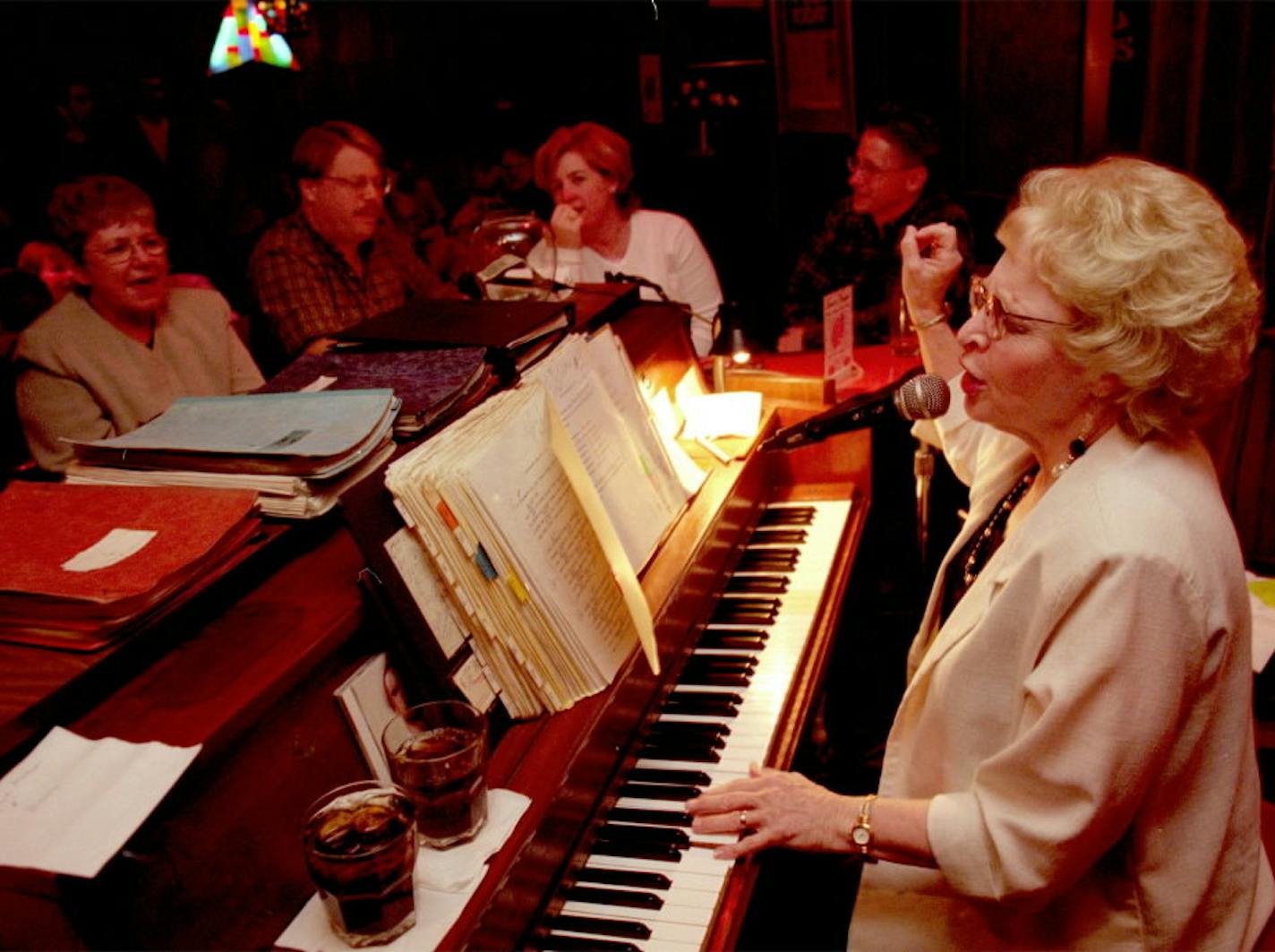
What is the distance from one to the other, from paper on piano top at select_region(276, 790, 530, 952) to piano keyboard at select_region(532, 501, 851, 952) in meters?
0.20

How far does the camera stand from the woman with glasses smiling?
3.17m

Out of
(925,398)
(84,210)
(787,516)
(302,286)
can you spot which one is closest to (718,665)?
(925,398)

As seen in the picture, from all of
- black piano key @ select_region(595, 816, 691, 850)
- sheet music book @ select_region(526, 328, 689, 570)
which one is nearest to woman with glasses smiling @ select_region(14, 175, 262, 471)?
sheet music book @ select_region(526, 328, 689, 570)

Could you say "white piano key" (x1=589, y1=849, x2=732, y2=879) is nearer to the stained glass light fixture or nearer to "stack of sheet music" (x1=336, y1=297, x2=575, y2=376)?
"stack of sheet music" (x1=336, y1=297, x2=575, y2=376)

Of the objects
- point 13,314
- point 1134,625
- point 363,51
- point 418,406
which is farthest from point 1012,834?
point 363,51

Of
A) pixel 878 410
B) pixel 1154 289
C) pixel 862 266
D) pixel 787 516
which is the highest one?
pixel 1154 289

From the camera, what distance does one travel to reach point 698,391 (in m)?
3.01

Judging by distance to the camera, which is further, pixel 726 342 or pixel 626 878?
pixel 726 342

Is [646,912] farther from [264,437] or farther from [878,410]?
[878,410]

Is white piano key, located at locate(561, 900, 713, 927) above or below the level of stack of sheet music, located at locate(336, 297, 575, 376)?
below

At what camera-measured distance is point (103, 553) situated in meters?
1.34

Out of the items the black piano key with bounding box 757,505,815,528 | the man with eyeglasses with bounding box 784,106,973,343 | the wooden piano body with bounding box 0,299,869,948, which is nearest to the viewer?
the wooden piano body with bounding box 0,299,869,948

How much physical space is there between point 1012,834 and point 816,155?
5.99m

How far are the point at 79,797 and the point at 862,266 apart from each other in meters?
4.33
